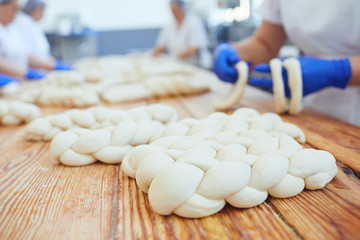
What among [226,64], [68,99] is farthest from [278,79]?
[68,99]

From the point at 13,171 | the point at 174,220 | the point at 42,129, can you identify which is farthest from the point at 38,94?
the point at 174,220

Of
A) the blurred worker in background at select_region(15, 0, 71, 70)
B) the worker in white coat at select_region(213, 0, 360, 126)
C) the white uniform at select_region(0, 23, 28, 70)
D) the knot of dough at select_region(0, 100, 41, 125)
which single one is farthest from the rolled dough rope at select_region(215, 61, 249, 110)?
the blurred worker in background at select_region(15, 0, 71, 70)

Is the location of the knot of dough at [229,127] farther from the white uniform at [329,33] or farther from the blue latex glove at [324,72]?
the white uniform at [329,33]

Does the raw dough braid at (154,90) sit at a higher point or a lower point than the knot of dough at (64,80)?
lower

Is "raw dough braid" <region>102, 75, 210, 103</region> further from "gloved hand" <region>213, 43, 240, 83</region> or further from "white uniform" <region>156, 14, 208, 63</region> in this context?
"white uniform" <region>156, 14, 208, 63</region>

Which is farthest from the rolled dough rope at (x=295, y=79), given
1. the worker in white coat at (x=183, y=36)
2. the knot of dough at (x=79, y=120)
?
the worker in white coat at (x=183, y=36)

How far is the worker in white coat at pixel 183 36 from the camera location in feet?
14.1

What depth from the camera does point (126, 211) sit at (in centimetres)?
59

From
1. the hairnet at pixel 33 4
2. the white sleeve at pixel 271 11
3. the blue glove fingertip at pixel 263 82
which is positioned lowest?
the blue glove fingertip at pixel 263 82

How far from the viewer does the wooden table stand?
20.2 inches

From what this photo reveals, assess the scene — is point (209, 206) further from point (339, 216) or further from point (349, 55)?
point (349, 55)

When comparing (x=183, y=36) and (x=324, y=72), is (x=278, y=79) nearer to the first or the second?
(x=324, y=72)

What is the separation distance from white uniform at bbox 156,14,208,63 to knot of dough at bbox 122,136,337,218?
156 inches

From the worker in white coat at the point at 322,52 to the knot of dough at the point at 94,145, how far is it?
2.30 feet
